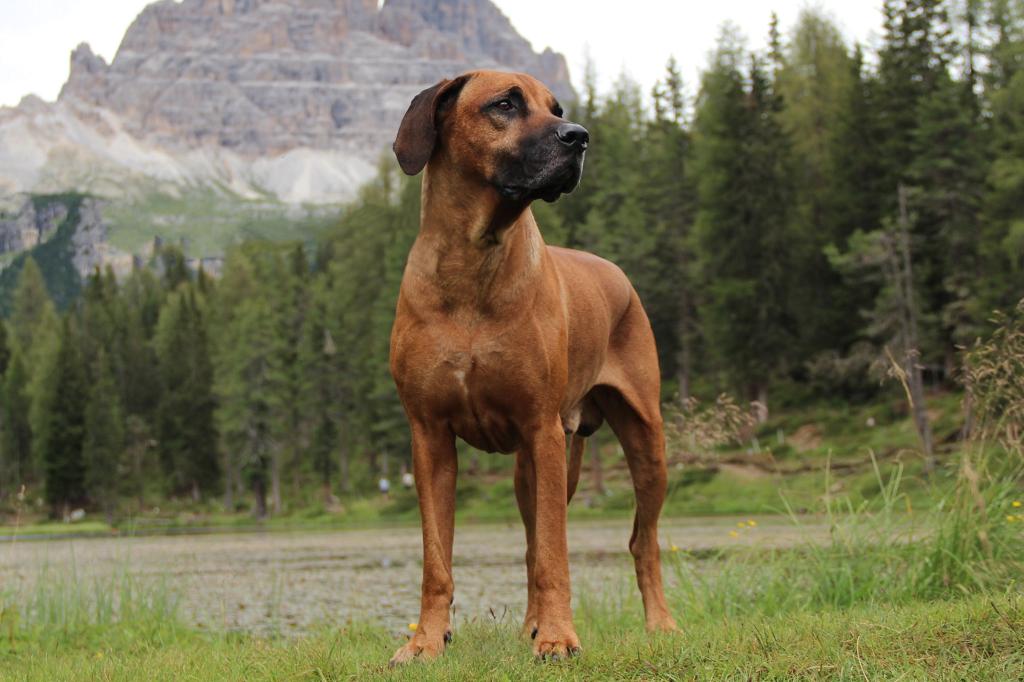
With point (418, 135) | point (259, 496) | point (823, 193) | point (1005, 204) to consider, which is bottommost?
point (259, 496)

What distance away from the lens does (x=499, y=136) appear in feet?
15.7

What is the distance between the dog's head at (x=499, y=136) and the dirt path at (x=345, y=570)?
9.63ft

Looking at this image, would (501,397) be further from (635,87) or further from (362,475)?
(635,87)

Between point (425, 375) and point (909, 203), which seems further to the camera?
point (909, 203)

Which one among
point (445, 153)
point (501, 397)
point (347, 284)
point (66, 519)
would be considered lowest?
point (66, 519)

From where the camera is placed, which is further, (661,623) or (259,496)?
(259,496)

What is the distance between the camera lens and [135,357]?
78.9 metres

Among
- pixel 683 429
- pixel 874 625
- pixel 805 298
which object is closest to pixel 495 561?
pixel 683 429

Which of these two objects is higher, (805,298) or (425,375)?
(805,298)

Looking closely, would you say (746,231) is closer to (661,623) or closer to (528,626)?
(661,623)

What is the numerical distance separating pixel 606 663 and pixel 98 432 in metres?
61.5

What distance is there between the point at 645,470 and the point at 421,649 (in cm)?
211

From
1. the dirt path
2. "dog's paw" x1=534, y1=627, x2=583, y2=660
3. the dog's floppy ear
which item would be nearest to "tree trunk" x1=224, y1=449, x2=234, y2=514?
the dirt path

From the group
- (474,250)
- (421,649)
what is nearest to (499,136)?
(474,250)
